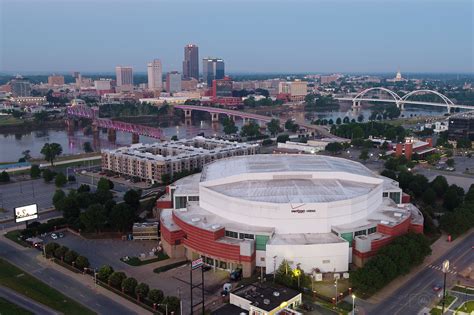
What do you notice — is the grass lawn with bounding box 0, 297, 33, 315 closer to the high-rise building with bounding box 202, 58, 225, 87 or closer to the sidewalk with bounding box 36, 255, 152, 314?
the sidewalk with bounding box 36, 255, 152, 314

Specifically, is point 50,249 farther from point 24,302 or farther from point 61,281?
point 24,302

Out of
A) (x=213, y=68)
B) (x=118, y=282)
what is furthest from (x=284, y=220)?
(x=213, y=68)

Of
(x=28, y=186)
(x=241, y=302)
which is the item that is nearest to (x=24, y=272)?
(x=241, y=302)

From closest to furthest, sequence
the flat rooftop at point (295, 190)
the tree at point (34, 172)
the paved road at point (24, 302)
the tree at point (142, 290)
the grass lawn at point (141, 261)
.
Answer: the paved road at point (24, 302) → the tree at point (142, 290) → the grass lawn at point (141, 261) → the flat rooftop at point (295, 190) → the tree at point (34, 172)

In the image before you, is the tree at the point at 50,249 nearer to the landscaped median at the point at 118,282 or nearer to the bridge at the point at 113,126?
the landscaped median at the point at 118,282

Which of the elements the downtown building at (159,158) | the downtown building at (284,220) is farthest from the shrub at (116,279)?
the downtown building at (159,158)

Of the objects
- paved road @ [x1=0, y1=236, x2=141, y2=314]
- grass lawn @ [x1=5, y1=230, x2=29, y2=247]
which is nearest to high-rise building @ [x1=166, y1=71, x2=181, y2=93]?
grass lawn @ [x1=5, y1=230, x2=29, y2=247]

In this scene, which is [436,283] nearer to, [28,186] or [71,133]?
[28,186]
